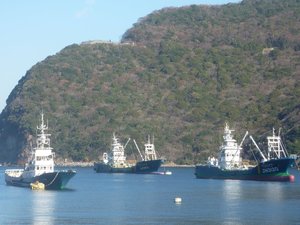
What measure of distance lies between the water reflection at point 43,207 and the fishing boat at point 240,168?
43.7 metres

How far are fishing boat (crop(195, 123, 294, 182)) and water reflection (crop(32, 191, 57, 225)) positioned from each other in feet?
143

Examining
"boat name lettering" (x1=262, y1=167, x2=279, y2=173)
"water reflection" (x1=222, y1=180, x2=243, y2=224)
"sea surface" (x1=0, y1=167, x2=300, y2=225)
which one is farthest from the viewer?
"boat name lettering" (x1=262, y1=167, x2=279, y2=173)

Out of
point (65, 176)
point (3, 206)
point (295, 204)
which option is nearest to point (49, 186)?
point (65, 176)

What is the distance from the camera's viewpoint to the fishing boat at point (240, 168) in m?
150

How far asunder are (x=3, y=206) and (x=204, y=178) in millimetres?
74798

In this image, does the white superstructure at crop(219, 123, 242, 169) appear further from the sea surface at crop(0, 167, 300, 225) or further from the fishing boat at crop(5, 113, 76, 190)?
the fishing boat at crop(5, 113, 76, 190)

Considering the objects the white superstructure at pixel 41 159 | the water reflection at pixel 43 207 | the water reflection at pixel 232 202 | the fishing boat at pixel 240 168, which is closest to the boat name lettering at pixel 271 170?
the fishing boat at pixel 240 168

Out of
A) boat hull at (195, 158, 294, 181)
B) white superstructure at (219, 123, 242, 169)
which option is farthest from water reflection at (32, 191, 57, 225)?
white superstructure at (219, 123, 242, 169)

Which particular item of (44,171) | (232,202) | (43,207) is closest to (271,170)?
(44,171)

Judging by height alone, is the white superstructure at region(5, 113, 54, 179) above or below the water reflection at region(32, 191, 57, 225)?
above

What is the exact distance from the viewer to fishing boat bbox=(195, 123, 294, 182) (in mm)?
149875

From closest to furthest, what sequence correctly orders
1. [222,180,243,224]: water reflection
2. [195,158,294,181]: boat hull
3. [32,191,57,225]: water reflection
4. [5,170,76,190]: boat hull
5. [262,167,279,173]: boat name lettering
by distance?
[32,191,57,225]: water reflection
[222,180,243,224]: water reflection
[5,170,76,190]: boat hull
[195,158,294,181]: boat hull
[262,167,279,173]: boat name lettering

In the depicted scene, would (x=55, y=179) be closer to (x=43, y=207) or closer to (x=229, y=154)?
(x=43, y=207)

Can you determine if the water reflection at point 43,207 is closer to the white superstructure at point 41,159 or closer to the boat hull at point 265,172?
the white superstructure at point 41,159
